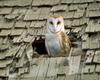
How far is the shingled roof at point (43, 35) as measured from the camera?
557cm

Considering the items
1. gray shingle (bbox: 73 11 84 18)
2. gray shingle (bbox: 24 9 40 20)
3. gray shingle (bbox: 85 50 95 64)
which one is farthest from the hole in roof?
gray shingle (bbox: 85 50 95 64)

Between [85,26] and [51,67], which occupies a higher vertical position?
[85,26]

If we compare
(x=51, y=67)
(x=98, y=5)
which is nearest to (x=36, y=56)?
(x=51, y=67)

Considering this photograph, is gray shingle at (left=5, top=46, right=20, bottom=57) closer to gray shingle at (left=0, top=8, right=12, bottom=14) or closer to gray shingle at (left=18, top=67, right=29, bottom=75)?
gray shingle at (left=18, top=67, right=29, bottom=75)

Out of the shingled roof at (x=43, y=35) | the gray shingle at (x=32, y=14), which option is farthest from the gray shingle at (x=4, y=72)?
the gray shingle at (x=32, y=14)

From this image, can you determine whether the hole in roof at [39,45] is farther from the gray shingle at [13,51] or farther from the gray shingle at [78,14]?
the gray shingle at [78,14]

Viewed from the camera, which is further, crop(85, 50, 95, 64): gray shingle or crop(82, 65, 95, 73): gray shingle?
crop(85, 50, 95, 64): gray shingle

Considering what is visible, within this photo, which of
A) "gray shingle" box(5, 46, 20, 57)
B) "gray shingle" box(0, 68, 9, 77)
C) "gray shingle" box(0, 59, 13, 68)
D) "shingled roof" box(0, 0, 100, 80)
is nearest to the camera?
"shingled roof" box(0, 0, 100, 80)

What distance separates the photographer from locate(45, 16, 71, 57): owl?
6.25 metres

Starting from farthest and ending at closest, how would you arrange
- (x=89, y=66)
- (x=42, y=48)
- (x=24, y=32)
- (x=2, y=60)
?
1. (x=42, y=48)
2. (x=24, y=32)
3. (x=2, y=60)
4. (x=89, y=66)

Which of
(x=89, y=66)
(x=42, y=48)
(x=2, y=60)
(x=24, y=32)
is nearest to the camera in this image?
(x=89, y=66)

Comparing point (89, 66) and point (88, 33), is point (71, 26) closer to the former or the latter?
point (88, 33)

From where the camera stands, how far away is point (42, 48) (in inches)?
268

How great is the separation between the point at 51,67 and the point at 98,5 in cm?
135
